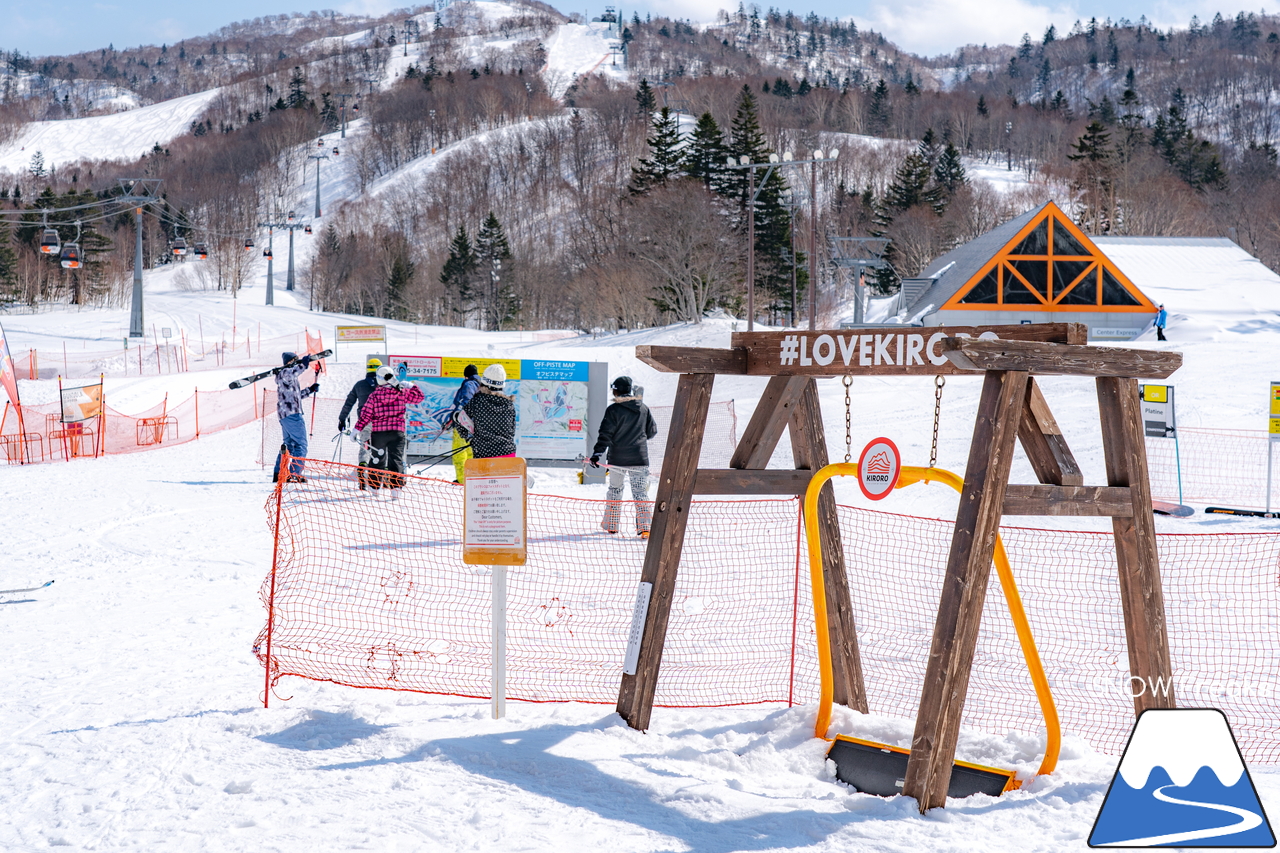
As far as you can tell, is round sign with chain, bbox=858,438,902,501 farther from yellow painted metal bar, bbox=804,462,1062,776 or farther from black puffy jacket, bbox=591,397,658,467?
black puffy jacket, bbox=591,397,658,467

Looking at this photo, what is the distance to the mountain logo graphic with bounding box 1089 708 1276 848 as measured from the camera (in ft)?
9.40

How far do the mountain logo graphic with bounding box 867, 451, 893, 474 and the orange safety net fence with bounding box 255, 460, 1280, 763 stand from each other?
3.77 ft

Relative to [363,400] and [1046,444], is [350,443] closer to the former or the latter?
[363,400]

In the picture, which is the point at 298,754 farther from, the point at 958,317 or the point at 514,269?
the point at 514,269

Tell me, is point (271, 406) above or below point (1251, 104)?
below

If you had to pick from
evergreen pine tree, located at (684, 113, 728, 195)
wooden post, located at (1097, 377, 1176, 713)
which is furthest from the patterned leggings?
evergreen pine tree, located at (684, 113, 728, 195)

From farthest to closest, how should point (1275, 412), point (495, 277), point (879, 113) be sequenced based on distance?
point (879, 113), point (495, 277), point (1275, 412)

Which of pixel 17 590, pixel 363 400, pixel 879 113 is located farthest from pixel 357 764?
pixel 879 113

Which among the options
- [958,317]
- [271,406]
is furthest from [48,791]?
[958,317]

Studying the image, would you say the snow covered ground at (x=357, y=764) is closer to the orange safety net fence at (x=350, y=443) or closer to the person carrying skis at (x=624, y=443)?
the person carrying skis at (x=624, y=443)

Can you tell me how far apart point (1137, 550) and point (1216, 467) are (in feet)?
40.5

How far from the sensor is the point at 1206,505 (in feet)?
41.9

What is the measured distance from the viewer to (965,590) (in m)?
3.97

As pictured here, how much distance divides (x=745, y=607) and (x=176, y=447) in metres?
15.1
